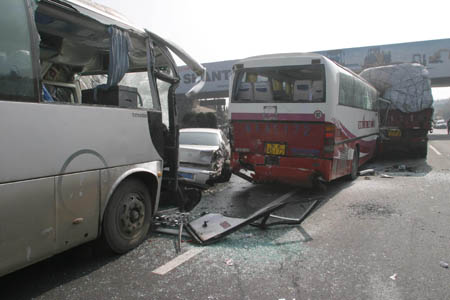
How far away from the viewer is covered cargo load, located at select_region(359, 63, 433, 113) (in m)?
13.5

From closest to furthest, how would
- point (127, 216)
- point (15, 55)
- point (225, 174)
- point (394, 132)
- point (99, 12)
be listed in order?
point (15, 55) → point (99, 12) → point (127, 216) → point (225, 174) → point (394, 132)

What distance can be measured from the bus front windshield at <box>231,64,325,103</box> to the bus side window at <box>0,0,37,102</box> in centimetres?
539

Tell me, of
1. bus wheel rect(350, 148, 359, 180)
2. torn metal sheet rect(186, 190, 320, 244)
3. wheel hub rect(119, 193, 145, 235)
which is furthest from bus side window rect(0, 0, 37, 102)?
bus wheel rect(350, 148, 359, 180)

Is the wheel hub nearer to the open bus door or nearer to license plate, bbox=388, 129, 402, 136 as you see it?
the open bus door

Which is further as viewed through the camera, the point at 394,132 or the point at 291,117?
the point at 394,132

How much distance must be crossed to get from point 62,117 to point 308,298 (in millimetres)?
2763

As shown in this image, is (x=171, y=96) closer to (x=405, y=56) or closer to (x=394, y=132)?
(x=394, y=132)

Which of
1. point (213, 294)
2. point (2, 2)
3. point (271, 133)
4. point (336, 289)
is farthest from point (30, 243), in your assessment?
point (271, 133)

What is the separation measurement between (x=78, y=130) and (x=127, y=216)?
1.26 metres

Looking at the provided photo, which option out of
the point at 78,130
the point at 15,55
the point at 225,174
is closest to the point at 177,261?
the point at 78,130

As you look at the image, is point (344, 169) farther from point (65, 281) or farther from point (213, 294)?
point (65, 281)

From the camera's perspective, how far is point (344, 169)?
27.5ft

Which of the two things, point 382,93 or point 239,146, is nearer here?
point 239,146

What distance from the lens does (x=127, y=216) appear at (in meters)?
4.09
